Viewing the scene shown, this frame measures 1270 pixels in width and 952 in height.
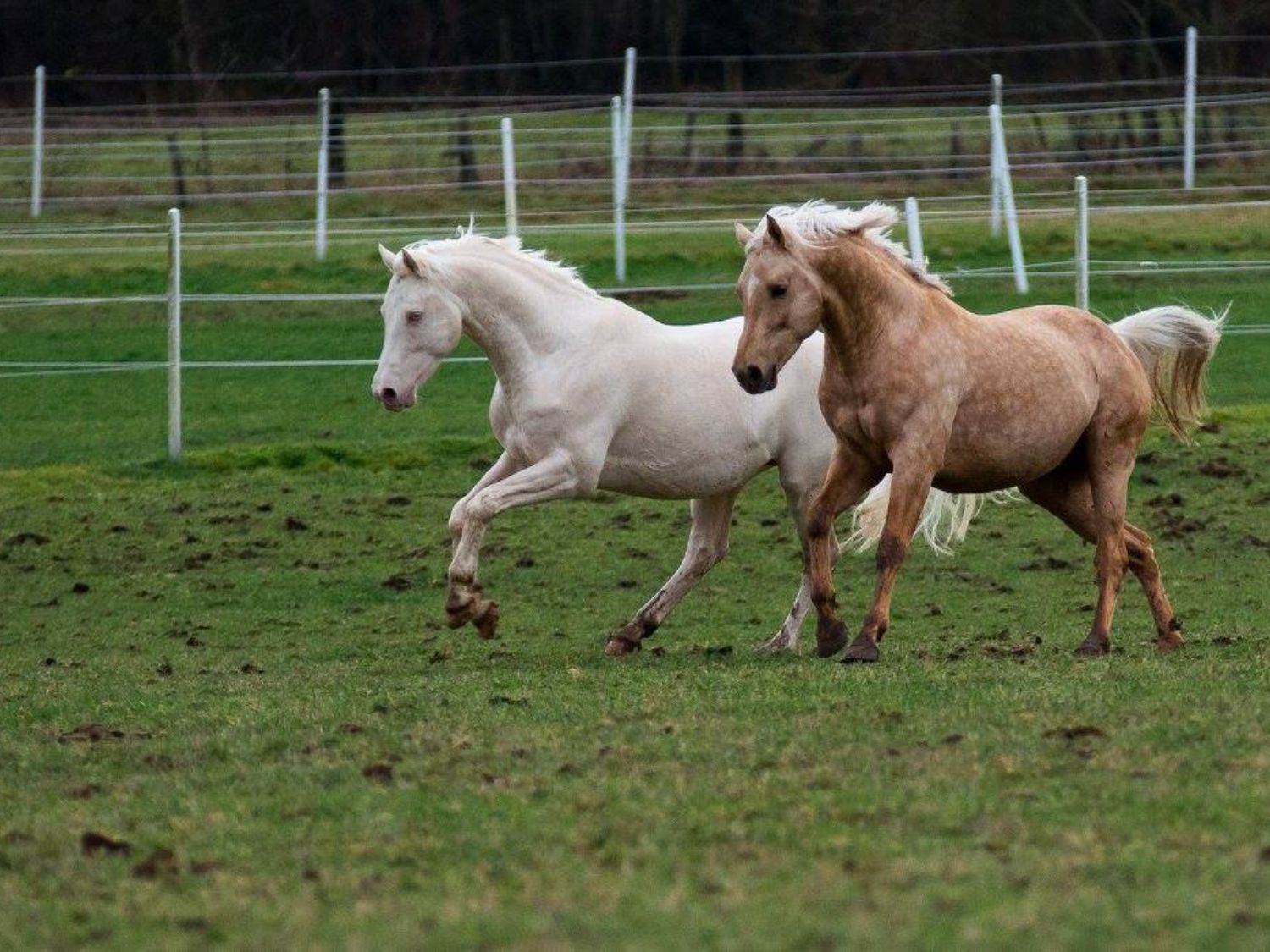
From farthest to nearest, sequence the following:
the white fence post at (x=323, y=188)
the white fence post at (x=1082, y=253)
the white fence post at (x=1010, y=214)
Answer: the white fence post at (x=323, y=188)
the white fence post at (x=1010, y=214)
the white fence post at (x=1082, y=253)

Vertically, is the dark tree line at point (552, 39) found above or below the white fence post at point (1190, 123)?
above

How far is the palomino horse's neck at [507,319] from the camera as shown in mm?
8469

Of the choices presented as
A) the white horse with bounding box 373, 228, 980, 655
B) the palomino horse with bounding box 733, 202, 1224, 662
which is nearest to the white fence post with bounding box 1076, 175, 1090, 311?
the white horse with bounding box 373, 228, 980, 655

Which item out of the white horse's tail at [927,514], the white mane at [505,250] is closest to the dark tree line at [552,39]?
the white horse's tail at [927,514]

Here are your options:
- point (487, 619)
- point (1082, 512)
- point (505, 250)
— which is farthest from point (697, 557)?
point (1082, 512)

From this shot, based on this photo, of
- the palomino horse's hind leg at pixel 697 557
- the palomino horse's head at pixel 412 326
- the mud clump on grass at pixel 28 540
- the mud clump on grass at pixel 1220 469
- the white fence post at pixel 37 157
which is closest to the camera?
the palomino horse's head at pixel 412 326

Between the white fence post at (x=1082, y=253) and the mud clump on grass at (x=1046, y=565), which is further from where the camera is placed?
the white fence post at (x=1082, y=253)

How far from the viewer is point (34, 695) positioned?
24.8 ft

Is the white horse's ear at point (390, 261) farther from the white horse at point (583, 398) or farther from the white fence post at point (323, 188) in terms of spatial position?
the white fence post at point (323, 188)

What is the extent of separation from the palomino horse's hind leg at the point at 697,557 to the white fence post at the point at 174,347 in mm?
5481

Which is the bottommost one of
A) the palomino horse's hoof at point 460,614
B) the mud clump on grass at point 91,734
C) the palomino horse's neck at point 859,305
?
the palomino horse's hoof at point 460,614

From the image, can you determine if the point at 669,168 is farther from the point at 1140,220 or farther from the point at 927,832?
the point at 927,832

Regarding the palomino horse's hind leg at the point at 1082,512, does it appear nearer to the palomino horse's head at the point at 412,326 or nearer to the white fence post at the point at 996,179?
the palomino horse's head at the point at 412,326

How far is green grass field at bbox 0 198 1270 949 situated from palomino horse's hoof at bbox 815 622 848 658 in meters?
0.26
